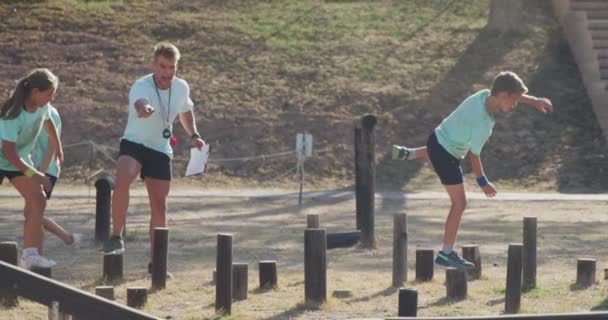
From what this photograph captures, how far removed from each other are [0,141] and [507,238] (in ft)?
20.5

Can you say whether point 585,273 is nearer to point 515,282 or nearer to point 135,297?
point 515,282

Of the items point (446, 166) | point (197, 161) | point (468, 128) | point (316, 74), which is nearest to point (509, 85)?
point (468, 128)

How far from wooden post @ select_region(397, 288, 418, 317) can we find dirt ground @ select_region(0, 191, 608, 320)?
1.91 meters

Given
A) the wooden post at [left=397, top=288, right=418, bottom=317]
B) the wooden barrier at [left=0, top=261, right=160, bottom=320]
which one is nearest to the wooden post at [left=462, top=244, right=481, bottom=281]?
the wooden post at [left=397, top=288, right=418, bottom=317]

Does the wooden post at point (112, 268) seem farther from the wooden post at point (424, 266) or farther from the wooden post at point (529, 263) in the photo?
the wooden post at point (529, 263)

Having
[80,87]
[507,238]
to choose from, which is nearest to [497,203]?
[507,238]

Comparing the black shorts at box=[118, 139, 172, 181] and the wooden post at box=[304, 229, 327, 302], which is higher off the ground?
the black shorts at box=[118, 139, 172, 181]

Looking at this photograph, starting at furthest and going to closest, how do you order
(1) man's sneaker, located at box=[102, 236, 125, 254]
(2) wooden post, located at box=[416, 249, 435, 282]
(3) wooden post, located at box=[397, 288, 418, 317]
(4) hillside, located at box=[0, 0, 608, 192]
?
(4) hillside, located at box=[0, 0, 608, 192], (2) wooden post, located at box=[416, 249, 435, 282], (1) man's sneaker, located at box=[102, 236, 125, 254], (3) wooden post, located at box=[397, 288, 418, 317]

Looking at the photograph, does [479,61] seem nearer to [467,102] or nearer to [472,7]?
[472,7]

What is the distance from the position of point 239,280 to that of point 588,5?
18.6m

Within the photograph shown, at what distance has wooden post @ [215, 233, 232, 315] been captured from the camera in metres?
8.72

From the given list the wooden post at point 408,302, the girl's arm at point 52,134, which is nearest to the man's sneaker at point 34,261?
the girl's arm at point 52,134

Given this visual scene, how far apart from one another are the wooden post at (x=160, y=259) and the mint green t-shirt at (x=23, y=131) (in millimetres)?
1115

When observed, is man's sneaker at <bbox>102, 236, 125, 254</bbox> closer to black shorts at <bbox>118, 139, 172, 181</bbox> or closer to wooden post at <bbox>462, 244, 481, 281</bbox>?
black shorts at <bbox>118, 139, 172, 181</bbox>
